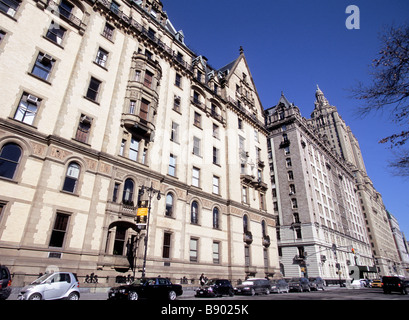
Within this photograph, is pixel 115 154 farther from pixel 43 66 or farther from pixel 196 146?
pixel 196 146

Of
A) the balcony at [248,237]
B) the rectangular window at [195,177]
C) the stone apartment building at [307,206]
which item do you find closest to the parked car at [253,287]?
the balcony at [248,237]

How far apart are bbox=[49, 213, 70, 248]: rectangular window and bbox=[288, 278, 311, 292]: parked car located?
26.6m

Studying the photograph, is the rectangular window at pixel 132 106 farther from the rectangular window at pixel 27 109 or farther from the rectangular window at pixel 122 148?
the rectangular window at pixel 27 109

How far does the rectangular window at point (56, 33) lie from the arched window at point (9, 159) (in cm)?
1055

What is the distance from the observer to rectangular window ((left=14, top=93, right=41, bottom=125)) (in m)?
18.5

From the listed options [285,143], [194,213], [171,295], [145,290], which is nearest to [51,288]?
[145,290]

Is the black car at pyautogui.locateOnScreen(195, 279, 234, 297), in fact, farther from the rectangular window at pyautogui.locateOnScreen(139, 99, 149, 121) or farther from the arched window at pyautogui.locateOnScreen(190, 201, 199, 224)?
the rectangular window at pyautogui.locateOnScreen(139, 99, 149, 121)

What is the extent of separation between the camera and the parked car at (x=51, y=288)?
37.5ft

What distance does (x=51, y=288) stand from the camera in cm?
1213

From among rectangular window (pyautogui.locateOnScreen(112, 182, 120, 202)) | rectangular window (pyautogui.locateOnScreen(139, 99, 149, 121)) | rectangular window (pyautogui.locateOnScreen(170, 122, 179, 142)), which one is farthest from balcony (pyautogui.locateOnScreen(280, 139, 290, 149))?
rectangular window (pyautogui.locateOnScreen(112, 182, 120, 202))

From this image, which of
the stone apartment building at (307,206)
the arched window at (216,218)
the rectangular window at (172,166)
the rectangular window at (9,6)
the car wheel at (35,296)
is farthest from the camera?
the stone apartment building at (307,206)

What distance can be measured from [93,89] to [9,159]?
31.6 feet
